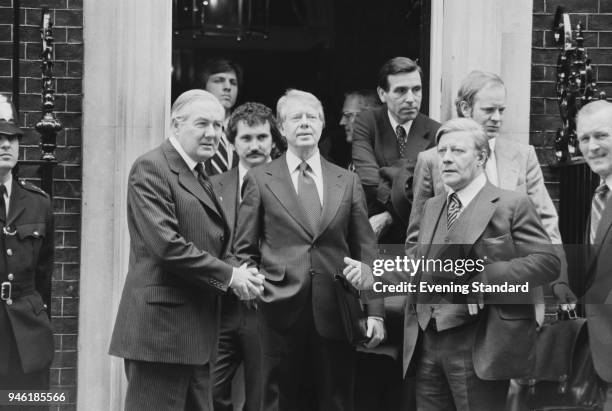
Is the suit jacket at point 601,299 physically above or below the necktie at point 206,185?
below

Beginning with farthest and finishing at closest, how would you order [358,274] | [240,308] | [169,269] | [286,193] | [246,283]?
[240,308], [286,193], [358,274], [246,283], [169,269]

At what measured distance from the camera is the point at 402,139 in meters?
8.52

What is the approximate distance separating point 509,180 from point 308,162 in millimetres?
1143

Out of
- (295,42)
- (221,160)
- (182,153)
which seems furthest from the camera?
(295,42)

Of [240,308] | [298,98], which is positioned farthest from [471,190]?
[240,308]

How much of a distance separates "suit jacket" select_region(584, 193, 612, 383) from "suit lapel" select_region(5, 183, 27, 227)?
3.21m

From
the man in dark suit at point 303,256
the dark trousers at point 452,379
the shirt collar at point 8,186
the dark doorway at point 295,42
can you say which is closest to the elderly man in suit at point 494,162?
the man in dark suit at point 303,256

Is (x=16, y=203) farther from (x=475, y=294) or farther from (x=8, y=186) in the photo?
(x=475, y=294)

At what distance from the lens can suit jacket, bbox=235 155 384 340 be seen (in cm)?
753

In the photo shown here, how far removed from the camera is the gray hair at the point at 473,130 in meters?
7.15

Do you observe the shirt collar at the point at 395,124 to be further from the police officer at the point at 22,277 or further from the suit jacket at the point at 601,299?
the police officer at the point at 22,277

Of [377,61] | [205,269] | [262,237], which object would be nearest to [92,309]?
[262,237]

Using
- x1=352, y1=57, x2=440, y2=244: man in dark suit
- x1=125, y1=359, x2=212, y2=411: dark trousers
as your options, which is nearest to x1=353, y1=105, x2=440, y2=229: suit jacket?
x1=352, y1=57, x2=440, y2=244: man in dark suit

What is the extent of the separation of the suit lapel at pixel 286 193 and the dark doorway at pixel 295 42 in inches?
139
